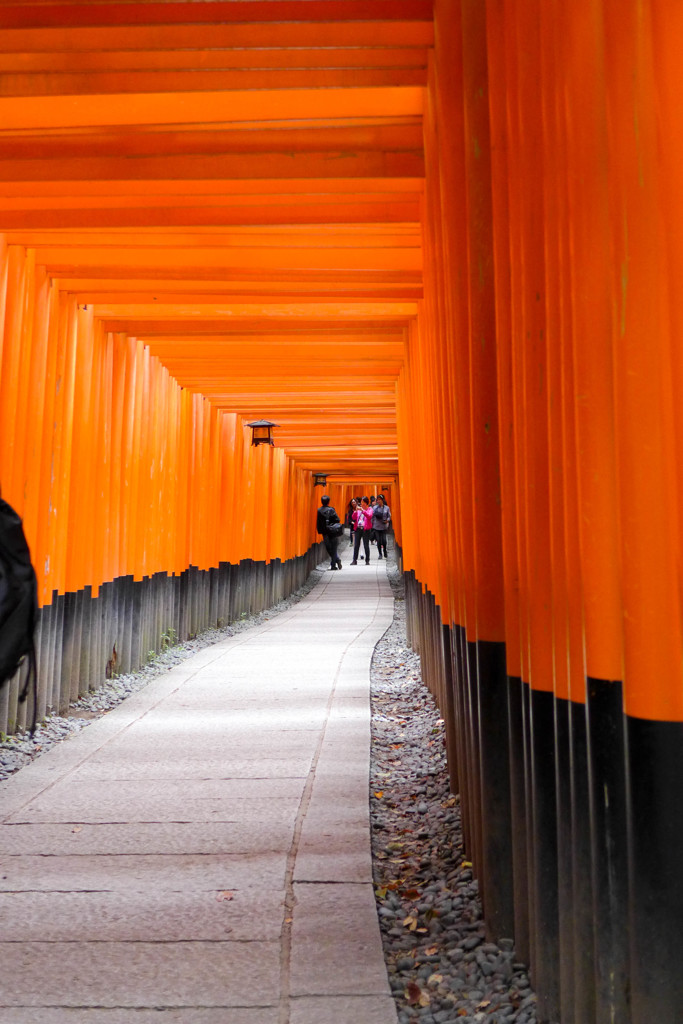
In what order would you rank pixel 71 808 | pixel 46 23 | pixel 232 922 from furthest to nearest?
1. pixel 71 808
2. pixel 46 23
3. pixel 232 922

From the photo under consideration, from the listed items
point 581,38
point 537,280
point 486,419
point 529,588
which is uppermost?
point 581,38

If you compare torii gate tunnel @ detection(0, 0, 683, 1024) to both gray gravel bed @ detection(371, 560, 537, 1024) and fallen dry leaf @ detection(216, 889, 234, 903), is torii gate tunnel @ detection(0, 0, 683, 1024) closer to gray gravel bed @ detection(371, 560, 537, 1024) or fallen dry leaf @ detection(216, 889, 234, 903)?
gray gravel bed @ detection(371, 560, 537, 1024)

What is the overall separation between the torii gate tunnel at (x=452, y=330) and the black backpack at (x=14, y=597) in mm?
1302

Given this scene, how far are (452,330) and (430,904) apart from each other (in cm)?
215

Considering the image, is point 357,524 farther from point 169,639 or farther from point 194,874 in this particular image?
point 194,874

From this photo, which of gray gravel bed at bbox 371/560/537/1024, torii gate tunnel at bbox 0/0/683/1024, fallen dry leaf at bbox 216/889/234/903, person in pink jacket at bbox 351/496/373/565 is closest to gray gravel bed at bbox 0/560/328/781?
torii gate tunnel at bbox 0/0/683/1024

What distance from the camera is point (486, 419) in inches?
121

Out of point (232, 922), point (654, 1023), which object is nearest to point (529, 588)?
point (654, 1023)

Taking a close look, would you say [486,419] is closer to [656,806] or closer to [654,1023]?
[656,806]

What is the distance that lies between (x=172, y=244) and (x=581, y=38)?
4278 mm

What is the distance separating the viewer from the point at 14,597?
7.38 ft

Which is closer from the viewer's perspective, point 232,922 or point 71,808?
point 232,922

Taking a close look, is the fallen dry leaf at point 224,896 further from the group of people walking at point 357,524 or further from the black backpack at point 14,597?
the group of people walking at point 357,524

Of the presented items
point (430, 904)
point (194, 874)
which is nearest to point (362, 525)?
point (194, 874)
